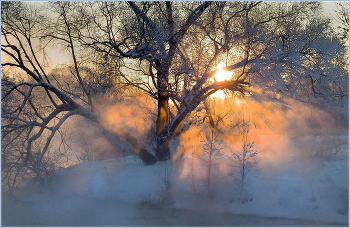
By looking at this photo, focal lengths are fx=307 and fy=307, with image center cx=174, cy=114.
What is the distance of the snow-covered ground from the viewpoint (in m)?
8.26

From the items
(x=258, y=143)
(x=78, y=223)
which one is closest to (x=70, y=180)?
(x=78, y=223)

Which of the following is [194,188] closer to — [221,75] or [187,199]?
[187,199]

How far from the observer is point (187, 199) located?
30.1 ft

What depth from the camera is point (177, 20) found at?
1016 cm

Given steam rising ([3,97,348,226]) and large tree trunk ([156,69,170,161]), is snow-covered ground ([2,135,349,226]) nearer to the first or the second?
steam rising ([3,97,348,226])

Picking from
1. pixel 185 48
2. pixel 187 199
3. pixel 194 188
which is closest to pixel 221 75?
pixel 185 48

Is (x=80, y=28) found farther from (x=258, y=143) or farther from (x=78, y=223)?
(x=258, y=143)

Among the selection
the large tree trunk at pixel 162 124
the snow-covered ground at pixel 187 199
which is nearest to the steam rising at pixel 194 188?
the snow-covered ground at pixel 187 199

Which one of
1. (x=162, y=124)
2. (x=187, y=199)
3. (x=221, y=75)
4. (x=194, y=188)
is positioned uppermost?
(x=221, y=75)

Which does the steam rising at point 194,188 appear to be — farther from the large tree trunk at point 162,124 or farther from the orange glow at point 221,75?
the orange glow at point 221,75

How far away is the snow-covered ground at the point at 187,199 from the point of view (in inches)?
325

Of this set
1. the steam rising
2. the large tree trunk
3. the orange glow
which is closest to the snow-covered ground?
the steam rising

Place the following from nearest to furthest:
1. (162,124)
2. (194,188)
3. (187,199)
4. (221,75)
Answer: (187,199) → (194,188) → (221,75) → (162,124)

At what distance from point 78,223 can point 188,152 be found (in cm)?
494
